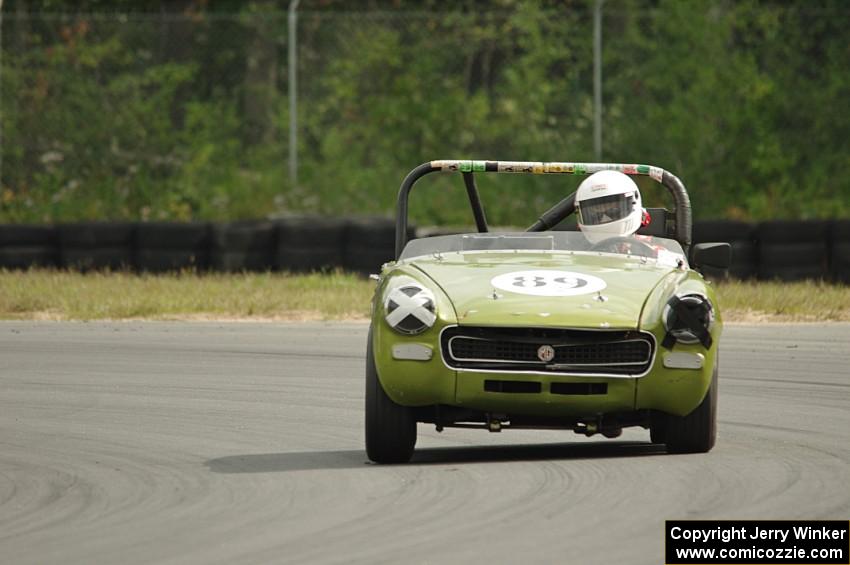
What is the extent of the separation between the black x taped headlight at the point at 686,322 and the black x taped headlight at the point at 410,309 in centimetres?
91

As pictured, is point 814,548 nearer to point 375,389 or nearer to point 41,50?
point 375,389

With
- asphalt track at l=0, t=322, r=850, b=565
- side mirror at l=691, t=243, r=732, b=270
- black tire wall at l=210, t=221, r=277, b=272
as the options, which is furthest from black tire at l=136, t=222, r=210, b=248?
side mirror at l=691, t=243, r=732, b=270

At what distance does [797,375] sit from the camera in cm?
1045

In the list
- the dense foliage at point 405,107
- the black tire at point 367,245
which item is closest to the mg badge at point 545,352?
the black tire at point 367,245

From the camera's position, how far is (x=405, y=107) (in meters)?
22.7

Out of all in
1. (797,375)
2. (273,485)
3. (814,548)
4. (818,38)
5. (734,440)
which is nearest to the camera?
(814,548)

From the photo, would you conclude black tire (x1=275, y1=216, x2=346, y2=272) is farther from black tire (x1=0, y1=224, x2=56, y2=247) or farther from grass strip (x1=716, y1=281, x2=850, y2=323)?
grass strip (x1=716, y1=281, x2=850, y2=323)

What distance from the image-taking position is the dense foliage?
21.4 m

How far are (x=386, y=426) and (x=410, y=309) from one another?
47 cm

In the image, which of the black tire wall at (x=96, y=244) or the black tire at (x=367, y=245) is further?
the black tire wall at (x=96, y=244)

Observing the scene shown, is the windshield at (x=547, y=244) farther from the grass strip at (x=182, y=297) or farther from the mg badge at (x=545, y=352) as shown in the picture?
the grass strip at (x=182, y=297)

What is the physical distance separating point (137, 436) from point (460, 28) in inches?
595

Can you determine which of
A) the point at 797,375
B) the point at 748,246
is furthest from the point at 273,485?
the point at 748,246

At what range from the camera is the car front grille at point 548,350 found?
22.4 feet
